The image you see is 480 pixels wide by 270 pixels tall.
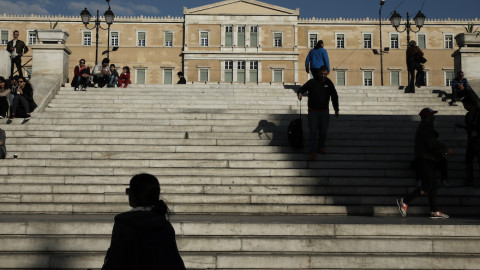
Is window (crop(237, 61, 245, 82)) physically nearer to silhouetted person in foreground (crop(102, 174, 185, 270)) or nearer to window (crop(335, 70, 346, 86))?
window (crop(335, 70, 346, 86))

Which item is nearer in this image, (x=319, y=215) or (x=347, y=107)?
(x=319, y=215)

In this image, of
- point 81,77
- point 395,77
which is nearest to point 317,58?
point 81,77

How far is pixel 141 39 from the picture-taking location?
52625 mm

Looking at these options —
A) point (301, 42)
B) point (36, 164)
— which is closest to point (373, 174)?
point (36, 164)

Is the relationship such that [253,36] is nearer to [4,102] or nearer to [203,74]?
[203,74]

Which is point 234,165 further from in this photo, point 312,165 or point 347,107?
point 347,107

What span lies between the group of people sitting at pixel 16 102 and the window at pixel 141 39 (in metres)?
41.7

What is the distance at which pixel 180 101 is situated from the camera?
1394 cm

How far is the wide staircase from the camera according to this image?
5.63 meters

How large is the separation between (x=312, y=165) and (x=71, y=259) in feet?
16.1

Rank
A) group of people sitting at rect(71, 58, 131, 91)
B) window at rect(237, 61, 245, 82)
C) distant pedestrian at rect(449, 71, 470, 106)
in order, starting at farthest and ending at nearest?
1. window at rect(237, 61, 245, 82)
2. group of people sitting at rect(71, 58, 131, 91)
3. distant pedestrian at rect(449, 71, 470, 106)

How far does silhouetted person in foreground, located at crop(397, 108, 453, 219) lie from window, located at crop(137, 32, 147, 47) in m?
48.0

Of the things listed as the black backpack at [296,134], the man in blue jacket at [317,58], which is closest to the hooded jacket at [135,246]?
the black backpack at [296,134]

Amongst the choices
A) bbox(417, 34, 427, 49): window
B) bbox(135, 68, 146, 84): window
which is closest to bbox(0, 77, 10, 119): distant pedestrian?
bbox(135, 68, 146, 84): window
